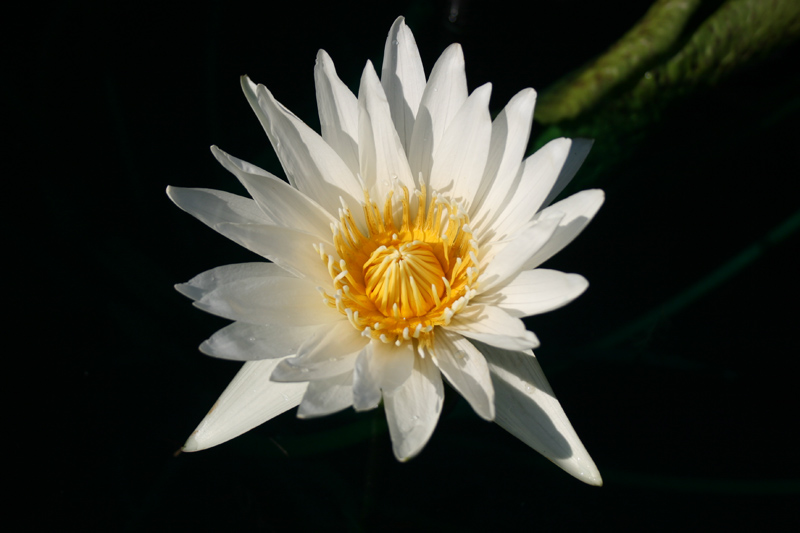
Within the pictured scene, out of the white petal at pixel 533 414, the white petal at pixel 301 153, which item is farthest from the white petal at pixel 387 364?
the white petal at pixel 301 153

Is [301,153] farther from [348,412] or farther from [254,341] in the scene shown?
[348,412]

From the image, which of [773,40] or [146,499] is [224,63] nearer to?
[146,499]

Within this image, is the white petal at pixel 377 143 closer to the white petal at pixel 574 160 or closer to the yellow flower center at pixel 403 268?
the yellow flower center at pixel 403 268

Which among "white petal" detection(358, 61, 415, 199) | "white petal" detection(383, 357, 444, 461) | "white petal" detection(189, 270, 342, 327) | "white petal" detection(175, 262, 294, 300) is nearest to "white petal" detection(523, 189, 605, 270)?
"white petal" detection(383, 357, 444, 461)

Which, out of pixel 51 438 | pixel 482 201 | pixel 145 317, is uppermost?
pixel 482 201

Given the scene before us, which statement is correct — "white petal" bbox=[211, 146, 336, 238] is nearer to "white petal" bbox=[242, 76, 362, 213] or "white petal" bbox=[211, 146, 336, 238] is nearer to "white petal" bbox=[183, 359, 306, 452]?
"white petal" bbox=[242, 76, 362, 213]

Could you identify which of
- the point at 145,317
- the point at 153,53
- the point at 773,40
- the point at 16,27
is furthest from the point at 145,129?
the point at 773,40
